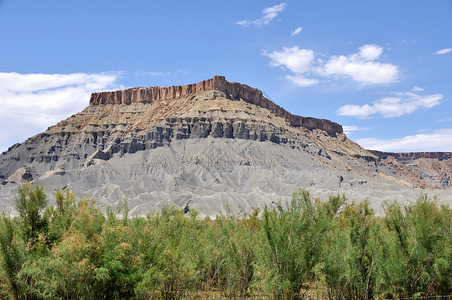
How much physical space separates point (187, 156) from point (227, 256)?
306 ft

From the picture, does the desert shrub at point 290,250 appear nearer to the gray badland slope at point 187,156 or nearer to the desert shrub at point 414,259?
the desert shrub at point 414,259

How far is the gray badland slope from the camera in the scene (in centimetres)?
8531

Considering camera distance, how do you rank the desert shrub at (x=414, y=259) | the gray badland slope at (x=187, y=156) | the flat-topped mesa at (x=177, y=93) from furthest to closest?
the flat-topped mesa at (x=177, y=93)
the gray badland slope at (x=187, y=156)
the desert shrub at (x=414, y=259)

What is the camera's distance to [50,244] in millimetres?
12641

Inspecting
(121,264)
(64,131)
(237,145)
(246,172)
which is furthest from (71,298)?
(64,131)

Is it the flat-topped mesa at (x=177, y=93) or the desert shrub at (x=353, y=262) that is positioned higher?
the flat-topped mesa at (x=177, y=93)

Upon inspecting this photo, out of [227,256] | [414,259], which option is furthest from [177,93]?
[414,259]

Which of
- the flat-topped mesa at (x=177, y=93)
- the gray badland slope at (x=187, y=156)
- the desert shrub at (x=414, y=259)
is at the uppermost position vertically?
the flat-topped mesa at (x=177, y=93)

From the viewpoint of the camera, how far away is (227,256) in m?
15.2

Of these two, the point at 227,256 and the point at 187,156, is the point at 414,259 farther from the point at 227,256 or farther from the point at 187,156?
the point at 187,156

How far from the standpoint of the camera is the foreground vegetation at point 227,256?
11.1 metres

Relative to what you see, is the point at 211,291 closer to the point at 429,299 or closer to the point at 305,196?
the point at 305,196

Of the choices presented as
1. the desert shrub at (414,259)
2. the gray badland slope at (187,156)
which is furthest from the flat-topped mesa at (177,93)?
the desert shrub at (414,259)

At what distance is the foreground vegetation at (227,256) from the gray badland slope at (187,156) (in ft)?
185
